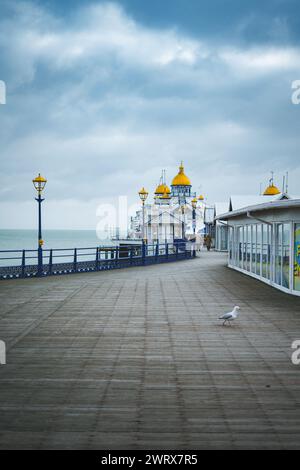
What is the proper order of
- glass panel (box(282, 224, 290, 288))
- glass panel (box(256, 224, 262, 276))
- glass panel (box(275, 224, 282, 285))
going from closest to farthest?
glass panel (box(282, 224, 290, 288)) < glass panel (box(275, 224, 282, 285)) < glass panel (box(256, 224, 262, 276))

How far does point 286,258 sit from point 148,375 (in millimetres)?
10626

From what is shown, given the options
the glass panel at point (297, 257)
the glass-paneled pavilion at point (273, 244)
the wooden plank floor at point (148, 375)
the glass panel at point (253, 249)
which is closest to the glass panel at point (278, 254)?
the glass-paneled pavilion at point (273, 244)

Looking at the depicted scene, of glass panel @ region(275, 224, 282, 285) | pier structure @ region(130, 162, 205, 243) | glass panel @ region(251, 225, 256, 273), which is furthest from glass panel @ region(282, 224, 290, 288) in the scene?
pier structure @ region(130, 162, 205, 243)

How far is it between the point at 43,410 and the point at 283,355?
14.4ft

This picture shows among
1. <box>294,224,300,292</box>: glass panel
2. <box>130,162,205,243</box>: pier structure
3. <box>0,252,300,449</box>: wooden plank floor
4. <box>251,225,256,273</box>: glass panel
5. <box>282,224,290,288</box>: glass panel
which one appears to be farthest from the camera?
<box>130,162,205,243</box>: pier structure

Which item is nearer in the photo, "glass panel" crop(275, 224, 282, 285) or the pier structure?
"glass panel" crop(275, 224, 282, 285)

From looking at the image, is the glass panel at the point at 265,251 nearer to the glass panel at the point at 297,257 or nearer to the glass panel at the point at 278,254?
the glass panel at the point at 278,254

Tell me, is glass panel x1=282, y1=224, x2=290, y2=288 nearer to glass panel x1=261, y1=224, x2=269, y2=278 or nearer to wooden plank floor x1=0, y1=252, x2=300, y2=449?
wooden plank floor x1=0, y1=252, x2=300, y2=449

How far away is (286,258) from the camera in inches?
661

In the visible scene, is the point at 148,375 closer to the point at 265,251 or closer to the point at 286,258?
the point at 286,258

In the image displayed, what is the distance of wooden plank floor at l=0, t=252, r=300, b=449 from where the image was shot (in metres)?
5.23

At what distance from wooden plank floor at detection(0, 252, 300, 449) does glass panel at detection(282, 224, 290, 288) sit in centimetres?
215

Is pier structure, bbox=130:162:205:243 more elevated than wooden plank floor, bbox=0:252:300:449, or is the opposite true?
pier structure, bbox=130:162:205:243

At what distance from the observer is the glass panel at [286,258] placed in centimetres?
1656
